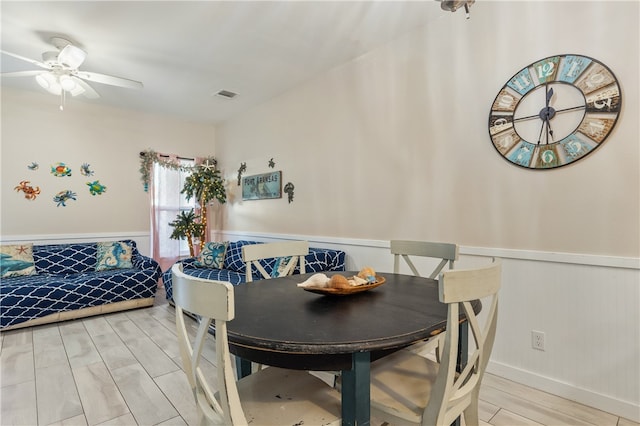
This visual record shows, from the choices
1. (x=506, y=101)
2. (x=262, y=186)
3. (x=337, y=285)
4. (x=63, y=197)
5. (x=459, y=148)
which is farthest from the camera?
(x=262, y=186)

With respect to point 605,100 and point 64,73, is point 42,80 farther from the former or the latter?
point 605,100

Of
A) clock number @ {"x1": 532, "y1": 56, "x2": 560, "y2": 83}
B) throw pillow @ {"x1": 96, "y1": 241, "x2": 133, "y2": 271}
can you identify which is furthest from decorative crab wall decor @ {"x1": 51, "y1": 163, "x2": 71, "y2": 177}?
clock number @ {"x1": 532, "y1": 56, "x2": 560, "y2": 83}

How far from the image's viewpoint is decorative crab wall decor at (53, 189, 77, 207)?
13.6 feet

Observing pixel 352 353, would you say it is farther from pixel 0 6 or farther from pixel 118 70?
pixel 118 70

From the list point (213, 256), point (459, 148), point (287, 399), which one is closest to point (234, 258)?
point (213, 256)

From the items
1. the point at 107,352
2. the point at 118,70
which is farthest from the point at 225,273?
the point at 118,70

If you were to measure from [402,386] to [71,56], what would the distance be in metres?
3.38

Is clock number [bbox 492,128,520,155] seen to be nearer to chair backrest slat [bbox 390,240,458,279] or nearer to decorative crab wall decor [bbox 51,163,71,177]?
chair backrest slat [bbox 390,240,458,279]

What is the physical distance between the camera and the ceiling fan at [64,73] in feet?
8.65

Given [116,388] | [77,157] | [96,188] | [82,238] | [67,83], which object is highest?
[67,83]

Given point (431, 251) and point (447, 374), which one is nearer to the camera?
point (447, 374)

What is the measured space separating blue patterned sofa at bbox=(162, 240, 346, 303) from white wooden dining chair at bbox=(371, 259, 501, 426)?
1.64 m

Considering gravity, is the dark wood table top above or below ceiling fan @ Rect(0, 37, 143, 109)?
below

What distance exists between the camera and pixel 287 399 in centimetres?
112
